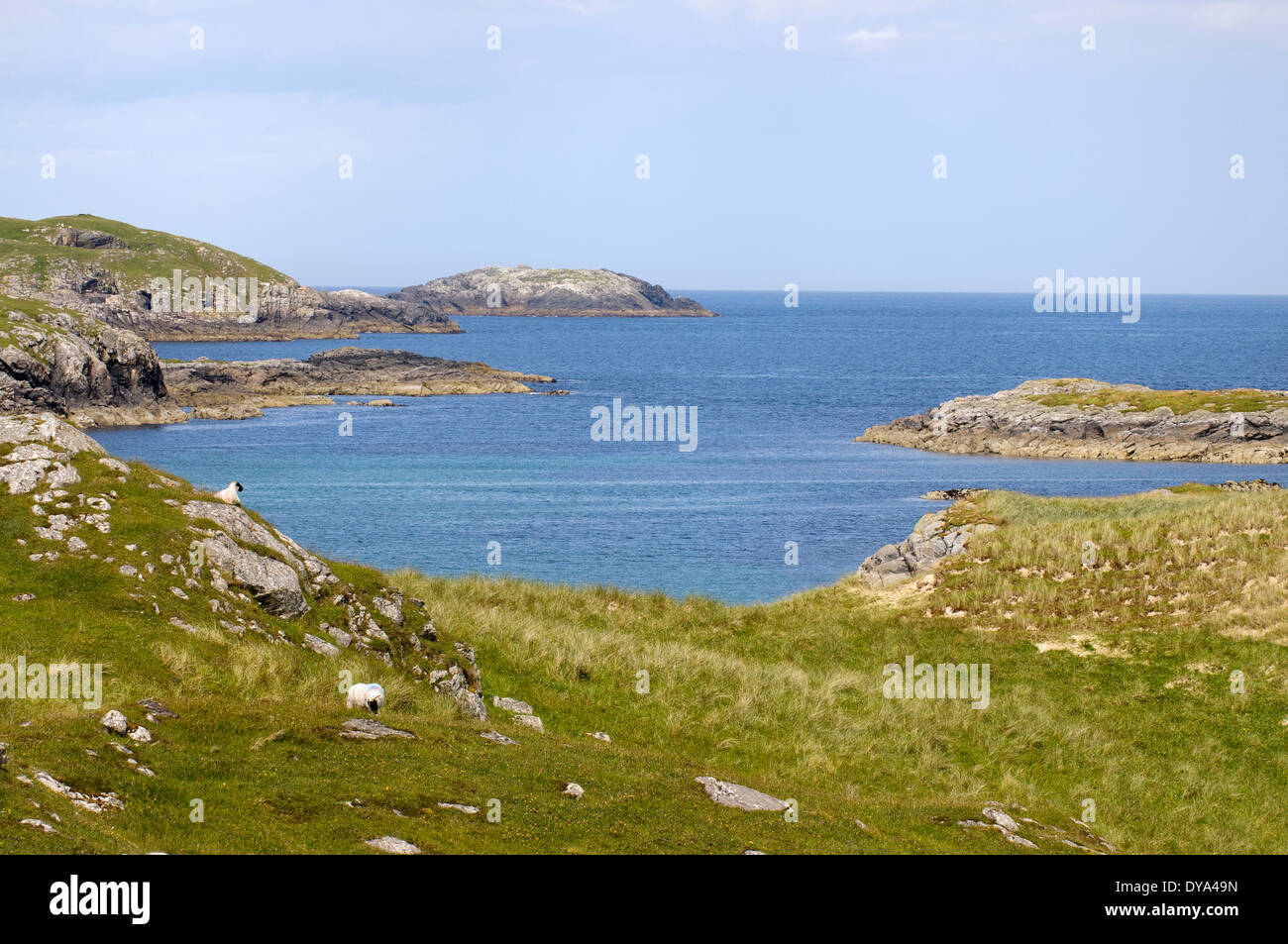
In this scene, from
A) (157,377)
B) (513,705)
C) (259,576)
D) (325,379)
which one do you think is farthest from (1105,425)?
(325,379)

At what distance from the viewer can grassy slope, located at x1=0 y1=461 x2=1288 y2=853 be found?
1527 cm

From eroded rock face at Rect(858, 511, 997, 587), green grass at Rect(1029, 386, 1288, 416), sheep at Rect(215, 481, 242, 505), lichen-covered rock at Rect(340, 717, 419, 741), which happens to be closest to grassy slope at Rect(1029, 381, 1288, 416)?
green grass at Rect(1029, 386, 1288, 416)

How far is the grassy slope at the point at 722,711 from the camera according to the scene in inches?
601

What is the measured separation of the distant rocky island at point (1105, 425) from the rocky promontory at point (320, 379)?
69.1 metres

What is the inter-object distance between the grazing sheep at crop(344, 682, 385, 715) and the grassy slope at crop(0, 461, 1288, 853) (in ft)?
1.51

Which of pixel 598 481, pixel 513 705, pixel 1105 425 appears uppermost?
pixel 1105 425

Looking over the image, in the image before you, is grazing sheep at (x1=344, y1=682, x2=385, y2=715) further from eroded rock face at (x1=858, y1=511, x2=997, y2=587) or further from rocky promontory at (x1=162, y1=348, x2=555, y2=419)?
rocky promontory at (x1=162, y1=348, x2=555, y2=419)

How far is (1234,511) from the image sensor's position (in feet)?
130

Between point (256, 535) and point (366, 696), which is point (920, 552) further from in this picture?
point (366, 696)

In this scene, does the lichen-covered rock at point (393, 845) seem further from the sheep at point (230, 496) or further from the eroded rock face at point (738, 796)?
the sheep at point (230, 496)

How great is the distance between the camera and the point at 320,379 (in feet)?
531

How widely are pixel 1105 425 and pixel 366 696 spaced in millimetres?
102344

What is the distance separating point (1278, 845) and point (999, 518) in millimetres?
26261
